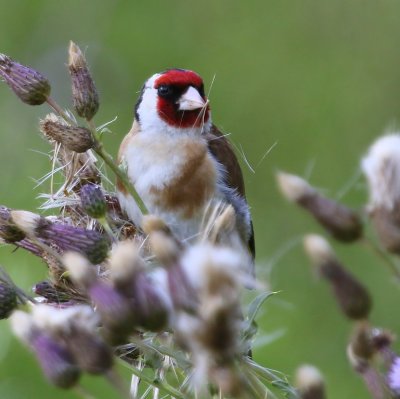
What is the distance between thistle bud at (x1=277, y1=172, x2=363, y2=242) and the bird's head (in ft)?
5.26

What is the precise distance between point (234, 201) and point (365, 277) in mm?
1290

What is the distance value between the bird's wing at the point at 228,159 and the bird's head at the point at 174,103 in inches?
2.2

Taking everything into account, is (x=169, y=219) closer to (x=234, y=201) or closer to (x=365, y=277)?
(x=234, y=201)

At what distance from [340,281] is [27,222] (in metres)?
0.79

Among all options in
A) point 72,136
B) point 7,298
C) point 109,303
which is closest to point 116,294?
point 109,303

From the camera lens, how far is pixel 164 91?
3221mm

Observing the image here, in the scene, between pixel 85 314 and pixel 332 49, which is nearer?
pixel 85 314

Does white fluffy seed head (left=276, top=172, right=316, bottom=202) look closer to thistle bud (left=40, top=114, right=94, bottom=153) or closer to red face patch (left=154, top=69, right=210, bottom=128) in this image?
thistle bud (left=40, top=114, right=94, bottom=153)

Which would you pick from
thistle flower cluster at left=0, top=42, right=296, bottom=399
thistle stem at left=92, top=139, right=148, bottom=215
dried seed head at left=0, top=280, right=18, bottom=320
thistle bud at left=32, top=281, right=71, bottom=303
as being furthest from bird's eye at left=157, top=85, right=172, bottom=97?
dried seed head at left=0, top=280, right=18, bottom=320

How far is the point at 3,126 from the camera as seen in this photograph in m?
5.08

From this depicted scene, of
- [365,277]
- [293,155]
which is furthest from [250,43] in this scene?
[365,277]

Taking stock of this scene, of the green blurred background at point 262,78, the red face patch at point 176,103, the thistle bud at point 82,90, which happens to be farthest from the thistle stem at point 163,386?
the green blurred background at point 262,78

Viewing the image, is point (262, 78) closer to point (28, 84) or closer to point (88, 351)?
point (28, 84)

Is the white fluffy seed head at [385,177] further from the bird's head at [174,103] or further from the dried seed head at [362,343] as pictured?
the bird's head at [174,103]
